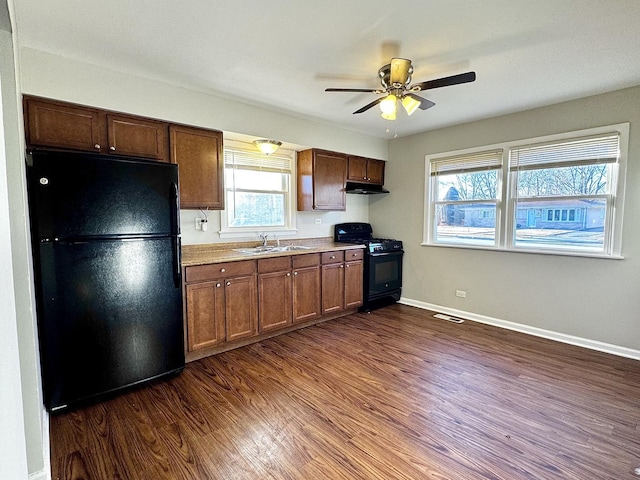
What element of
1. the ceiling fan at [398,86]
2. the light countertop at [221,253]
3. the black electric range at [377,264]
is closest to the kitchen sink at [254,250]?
the light countertop at [221,253]

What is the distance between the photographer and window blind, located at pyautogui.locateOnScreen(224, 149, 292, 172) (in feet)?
12.0

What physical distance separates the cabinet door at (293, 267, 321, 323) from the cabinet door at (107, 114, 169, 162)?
1825 mm

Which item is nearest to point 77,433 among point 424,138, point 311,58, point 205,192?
point 205,192

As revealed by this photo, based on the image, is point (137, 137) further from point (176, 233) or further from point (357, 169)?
point (357, 169)

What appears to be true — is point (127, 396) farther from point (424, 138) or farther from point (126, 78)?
point (424, 138)

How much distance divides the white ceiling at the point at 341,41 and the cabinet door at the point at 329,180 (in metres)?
1.16

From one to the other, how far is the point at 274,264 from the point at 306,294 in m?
0.60

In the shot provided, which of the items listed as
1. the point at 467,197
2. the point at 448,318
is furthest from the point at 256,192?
the point at 448,318

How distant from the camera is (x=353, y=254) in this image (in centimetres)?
422

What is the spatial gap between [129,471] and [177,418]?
1.45ft

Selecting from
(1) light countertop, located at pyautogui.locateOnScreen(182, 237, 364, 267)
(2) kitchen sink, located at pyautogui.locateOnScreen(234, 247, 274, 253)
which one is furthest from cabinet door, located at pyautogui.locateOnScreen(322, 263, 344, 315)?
(2) kitchen sink, located at pyautogui.locateOnScreen(234, 247, 274, 253)

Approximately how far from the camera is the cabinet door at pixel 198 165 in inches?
116

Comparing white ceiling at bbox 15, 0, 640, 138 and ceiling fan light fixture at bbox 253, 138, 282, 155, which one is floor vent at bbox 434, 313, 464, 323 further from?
ceiling fan light fixture at bbox 253, 138, 282, 155

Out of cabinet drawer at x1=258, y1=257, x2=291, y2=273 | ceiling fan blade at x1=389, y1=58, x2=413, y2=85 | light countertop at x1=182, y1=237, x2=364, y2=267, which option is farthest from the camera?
cabinet drawer at x1=258, y1=257, x2=291, y2=273
